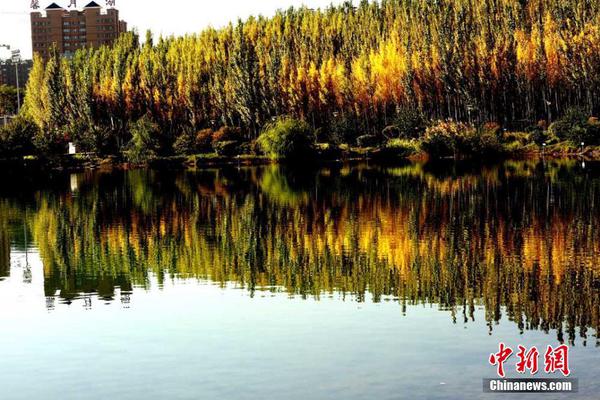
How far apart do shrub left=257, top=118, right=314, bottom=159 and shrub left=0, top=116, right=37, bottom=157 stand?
2290 cm

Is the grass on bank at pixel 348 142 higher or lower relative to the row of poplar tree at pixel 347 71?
lower

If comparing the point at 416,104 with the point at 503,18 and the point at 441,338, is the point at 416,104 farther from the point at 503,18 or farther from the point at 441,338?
the point at 441,338

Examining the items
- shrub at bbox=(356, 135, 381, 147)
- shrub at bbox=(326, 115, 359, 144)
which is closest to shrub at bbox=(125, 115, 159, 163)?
shrub at bbox=(326, 115, 359, 144)

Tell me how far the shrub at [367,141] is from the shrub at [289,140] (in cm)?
554

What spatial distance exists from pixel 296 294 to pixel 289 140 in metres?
68.2

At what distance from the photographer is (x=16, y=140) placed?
87188 mm

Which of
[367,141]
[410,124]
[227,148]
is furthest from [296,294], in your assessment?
[227,148]

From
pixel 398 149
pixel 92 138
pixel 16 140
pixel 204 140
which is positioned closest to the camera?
pixel 16 140

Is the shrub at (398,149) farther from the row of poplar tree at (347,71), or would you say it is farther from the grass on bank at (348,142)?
the row of poplar tree at (347,71)

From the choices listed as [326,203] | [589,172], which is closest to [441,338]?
[326,203]

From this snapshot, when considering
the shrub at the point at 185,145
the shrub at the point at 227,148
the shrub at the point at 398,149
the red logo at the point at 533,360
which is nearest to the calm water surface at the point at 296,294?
the red logo at the point at 533,360

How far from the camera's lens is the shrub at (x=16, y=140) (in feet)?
284

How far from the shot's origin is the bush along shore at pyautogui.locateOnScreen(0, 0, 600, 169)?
305 ft

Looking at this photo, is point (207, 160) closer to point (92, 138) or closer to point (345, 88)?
point (92, 138)
